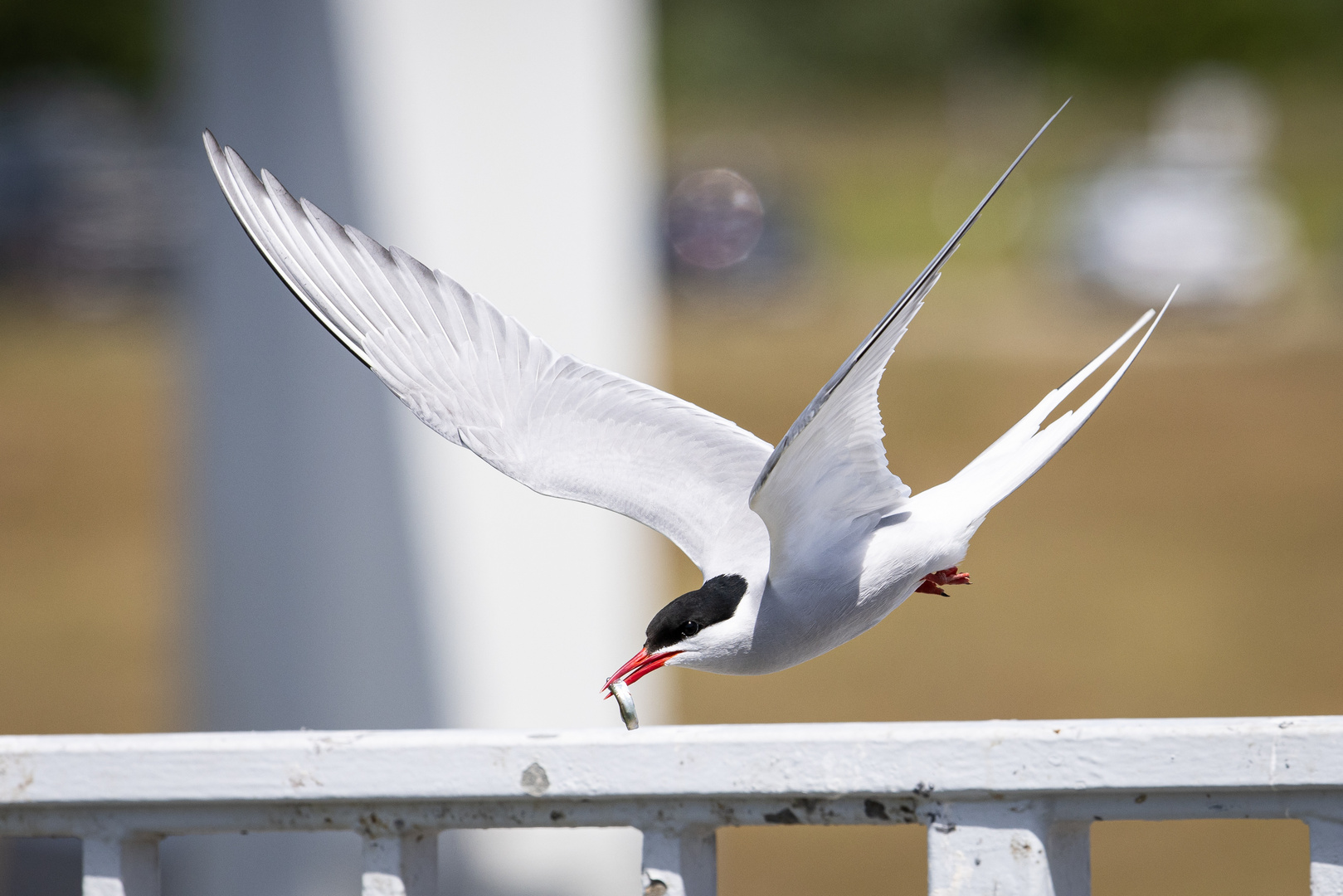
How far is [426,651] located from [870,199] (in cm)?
2897

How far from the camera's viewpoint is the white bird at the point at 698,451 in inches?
97.7

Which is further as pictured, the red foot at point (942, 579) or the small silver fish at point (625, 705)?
the red foot at point (942, 579)

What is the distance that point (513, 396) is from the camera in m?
3.22

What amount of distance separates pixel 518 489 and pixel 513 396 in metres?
2.42

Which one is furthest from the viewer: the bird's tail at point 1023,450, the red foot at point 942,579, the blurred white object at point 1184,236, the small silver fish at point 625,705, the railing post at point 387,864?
the blurred white object at point 1184,236

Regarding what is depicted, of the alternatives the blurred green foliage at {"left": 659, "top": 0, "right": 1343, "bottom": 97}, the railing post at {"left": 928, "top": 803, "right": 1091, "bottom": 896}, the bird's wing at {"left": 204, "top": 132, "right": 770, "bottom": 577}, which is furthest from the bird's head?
the blurred green foliage at {"left": 659, "top": 0, "right": 1343, "bottom": 97}

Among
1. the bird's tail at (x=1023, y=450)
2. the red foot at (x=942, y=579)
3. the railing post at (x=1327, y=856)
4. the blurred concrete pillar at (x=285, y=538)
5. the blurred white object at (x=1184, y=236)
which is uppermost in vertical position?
the blurred white object at (x=1184, y=236)

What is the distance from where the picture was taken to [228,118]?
16.6 ft

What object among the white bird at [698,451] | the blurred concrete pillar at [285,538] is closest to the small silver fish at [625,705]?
the white bird at [698,451]

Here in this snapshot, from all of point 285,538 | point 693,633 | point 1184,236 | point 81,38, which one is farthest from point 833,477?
point 81,38

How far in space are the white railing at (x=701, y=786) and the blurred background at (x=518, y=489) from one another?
331 centimetres

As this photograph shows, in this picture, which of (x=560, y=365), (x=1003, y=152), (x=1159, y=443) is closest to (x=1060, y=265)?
(x=1159, y=443)

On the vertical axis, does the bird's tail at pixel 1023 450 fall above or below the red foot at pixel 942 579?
above

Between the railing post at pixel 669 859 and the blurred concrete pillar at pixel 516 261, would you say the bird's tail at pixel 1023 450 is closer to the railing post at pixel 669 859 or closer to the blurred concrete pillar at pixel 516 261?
the railing post at pixel 669 859
